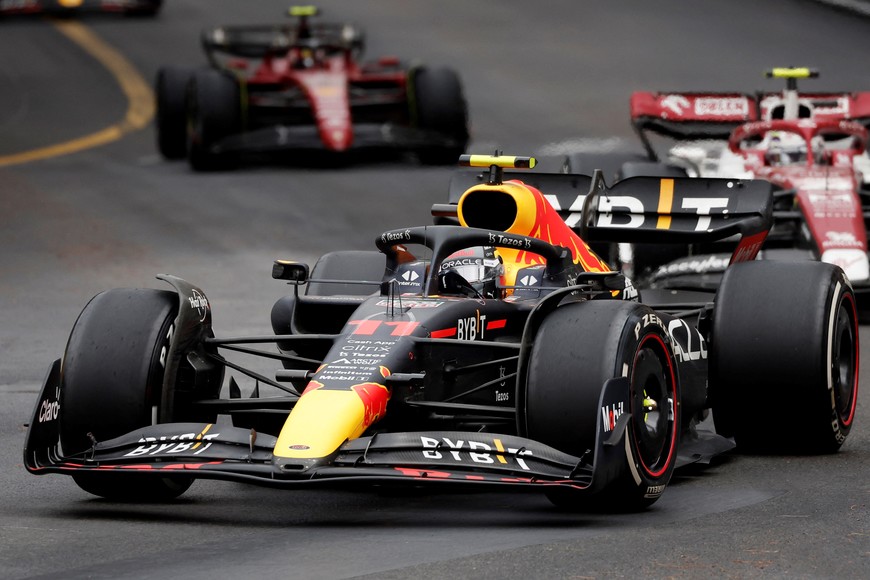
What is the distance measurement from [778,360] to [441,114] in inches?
552

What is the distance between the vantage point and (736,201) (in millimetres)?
10578

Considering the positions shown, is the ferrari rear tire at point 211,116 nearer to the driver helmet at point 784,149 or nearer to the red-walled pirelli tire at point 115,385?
the driver helmet at point 784,149

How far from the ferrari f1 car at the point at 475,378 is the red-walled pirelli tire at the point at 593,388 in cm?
1

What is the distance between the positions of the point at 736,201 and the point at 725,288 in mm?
1469

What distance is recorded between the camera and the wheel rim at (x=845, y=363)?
30.3 ft

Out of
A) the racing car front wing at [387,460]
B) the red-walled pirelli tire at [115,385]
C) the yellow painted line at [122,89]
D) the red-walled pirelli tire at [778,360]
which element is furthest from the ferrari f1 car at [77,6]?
the racing car front wing at [387,460]

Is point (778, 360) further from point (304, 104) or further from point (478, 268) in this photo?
point (304, 104)

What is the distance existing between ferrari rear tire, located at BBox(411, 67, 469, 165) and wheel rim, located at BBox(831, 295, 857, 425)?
43.1 feet

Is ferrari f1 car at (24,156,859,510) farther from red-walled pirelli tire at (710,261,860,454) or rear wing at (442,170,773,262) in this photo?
rear wing at (442,170,773,262)

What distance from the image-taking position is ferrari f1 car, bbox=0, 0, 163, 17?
34656 mm

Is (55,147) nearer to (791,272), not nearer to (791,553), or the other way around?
(791,272)

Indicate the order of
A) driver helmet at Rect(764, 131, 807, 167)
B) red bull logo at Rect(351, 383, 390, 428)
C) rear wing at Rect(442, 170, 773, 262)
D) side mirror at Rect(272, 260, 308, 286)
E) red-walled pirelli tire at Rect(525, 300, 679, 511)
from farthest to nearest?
driver helmet at Rect(764, 131, 807, 167) < rear wing at Rect(442, 170, 773, 262) < side mirror at Rect(272, 260, 308, 286) < red bull logo at Rect(351, 383, 390, 428) < red-walled pirelli tire at Rect(525, 300, 679, 511)

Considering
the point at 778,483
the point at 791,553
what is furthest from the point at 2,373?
the point at 791,553

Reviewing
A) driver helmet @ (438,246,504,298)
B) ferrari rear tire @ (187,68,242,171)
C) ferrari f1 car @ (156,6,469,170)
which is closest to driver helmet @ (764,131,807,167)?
ferrari f1 car @ (156,6,469,170)
